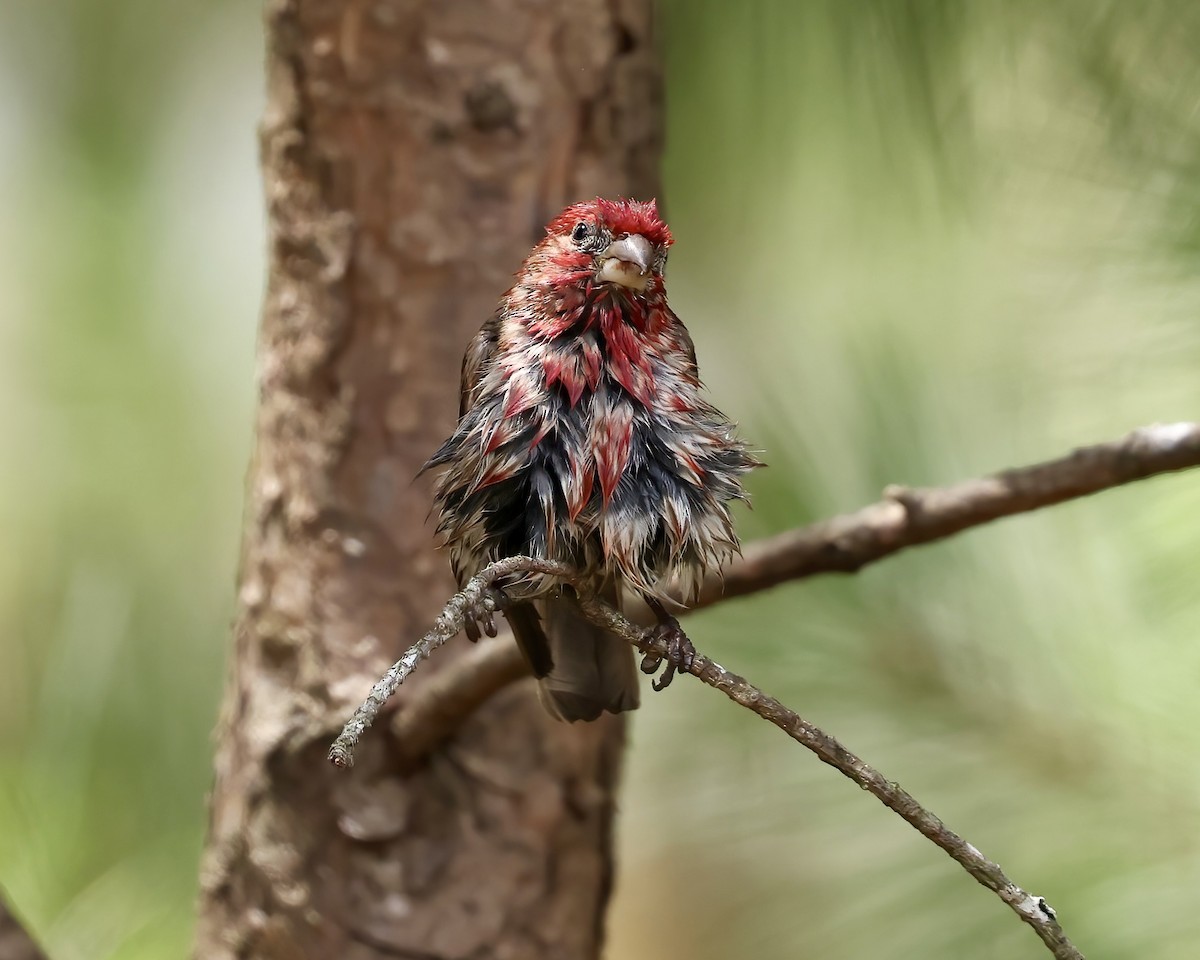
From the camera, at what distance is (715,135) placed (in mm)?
2590

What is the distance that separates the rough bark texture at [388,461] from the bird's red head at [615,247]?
0.66 metres

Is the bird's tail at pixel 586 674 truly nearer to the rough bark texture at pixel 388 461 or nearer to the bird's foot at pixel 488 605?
the bird's foot at pixel 488 605

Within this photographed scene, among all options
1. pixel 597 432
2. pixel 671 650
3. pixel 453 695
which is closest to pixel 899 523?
pixel 671 650

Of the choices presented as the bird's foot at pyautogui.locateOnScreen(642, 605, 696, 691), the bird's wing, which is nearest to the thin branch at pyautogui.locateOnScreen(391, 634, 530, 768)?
the bird's foot at pyautogui.locateOnScreen(642, 605, 696, 691)

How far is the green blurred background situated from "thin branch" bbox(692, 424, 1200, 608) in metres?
0.48

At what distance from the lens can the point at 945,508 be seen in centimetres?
153

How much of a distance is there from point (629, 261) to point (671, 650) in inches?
15.9

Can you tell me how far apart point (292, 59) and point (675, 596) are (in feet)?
3.27

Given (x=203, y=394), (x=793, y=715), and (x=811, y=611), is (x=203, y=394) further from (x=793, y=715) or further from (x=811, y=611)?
(x=793, y=715)

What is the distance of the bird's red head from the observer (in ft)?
3.94

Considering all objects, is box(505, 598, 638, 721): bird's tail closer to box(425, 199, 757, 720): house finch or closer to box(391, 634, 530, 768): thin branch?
box(391, 634, 530, 768): thin branch

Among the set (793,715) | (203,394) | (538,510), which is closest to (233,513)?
(203,394)

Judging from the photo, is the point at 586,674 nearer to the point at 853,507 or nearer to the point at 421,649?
the point at 421,649

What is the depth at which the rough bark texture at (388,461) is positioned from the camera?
186cm
